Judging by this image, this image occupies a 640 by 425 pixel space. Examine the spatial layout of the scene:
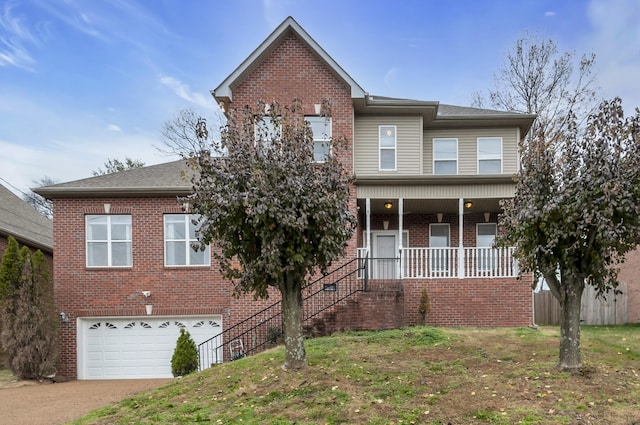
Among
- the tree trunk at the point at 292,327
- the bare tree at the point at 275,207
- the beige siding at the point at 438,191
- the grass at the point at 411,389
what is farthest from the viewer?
the beige siding at the point at 438,191

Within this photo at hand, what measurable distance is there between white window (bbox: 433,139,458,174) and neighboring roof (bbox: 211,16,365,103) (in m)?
3.35

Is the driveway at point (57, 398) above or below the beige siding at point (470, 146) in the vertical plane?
below

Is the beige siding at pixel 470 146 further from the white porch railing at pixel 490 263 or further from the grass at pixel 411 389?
the grass at pixel 411 389

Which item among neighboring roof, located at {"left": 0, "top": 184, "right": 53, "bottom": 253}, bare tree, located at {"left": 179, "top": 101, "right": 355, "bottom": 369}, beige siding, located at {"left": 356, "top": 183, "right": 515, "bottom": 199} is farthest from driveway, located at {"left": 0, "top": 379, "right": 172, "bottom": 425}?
beige siding, located at {"left": 356, "top": 183, "right": 515, "bottom": 199}

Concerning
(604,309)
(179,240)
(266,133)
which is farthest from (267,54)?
(604,309)

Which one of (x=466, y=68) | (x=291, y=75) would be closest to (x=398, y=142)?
(x=291, y=75)

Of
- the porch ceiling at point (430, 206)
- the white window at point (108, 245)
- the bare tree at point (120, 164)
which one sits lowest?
the white window at point (108, 245)

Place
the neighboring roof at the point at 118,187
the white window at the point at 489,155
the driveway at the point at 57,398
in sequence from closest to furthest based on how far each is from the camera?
the driveway at the point at 57,398 → the neighboring roof at the point at 118,187 → the white window at the point at 489,155

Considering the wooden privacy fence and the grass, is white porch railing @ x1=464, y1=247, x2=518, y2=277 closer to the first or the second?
the grass

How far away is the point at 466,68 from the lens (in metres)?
20.0

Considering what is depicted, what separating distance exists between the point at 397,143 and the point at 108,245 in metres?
8.96

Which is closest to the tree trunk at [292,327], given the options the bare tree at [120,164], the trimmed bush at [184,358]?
the trimmed bush at [184,358]

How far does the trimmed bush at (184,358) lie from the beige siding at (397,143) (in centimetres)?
675

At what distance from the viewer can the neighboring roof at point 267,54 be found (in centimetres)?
1216
